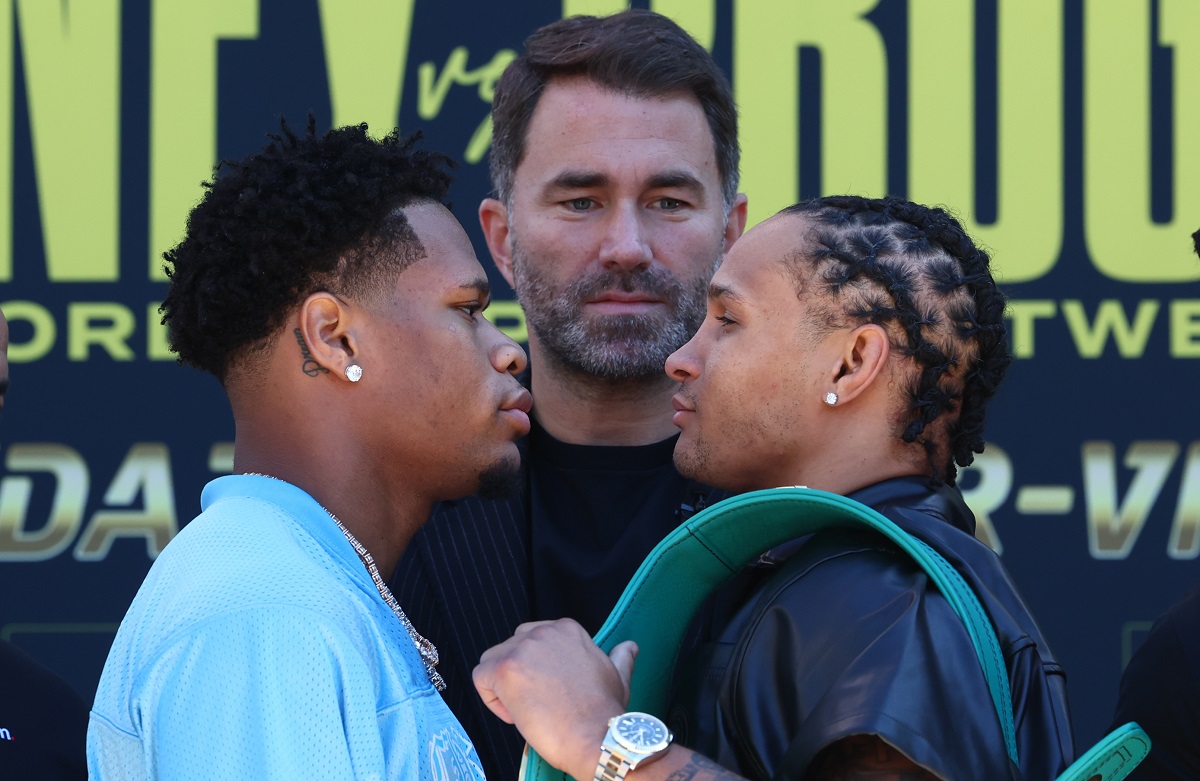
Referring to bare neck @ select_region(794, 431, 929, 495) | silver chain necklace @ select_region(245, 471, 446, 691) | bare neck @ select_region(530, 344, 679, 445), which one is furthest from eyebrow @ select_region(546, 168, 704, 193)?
silver chain necklace @ select_region(245, 471, 446, 691)

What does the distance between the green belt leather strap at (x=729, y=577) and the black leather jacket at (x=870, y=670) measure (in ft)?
0.10

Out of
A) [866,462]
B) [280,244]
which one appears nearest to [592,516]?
[866,462]

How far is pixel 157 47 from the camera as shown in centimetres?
359

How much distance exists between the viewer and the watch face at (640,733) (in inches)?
60.2

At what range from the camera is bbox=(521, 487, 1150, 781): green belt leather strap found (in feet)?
5.05

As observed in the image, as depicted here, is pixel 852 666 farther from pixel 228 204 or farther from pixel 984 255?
pixel 228 204

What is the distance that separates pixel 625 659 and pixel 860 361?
1.74 feet

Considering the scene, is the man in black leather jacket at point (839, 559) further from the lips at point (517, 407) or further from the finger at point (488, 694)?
the lips at point (517, 407)

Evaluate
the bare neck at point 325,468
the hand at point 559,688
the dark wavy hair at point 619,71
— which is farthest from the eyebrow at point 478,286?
the dark wavy hair at point 619,71

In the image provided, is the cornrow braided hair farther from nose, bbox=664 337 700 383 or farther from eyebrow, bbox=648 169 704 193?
eyebrow, bbox=648 169 704 193

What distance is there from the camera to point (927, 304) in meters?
1.96

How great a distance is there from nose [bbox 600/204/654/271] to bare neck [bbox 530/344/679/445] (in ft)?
0.75

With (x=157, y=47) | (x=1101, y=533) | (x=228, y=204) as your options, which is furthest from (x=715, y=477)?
(x=157, y=47)

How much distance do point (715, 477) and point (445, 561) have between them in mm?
723
